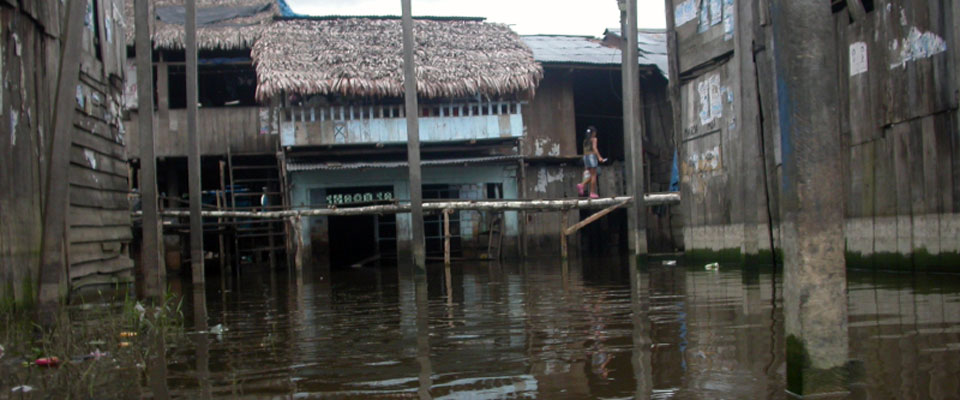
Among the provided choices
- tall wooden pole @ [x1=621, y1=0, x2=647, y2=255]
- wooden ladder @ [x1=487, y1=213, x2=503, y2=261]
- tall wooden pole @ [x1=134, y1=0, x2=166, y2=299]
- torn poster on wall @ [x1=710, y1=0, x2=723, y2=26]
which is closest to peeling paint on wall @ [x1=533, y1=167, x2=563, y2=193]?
wooden ladder @ [x1=487, y1=213, x2=503, y2=261]

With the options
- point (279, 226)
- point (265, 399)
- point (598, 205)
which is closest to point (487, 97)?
point (598, 205)

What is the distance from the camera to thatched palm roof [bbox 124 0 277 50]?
744 inches

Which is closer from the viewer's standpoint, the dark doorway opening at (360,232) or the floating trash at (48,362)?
the floating trash at (48,362)

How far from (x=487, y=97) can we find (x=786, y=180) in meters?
16.6

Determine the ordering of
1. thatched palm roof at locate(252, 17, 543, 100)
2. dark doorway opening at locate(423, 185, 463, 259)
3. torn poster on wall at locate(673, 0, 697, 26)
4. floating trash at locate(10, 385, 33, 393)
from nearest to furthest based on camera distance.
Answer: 1. floating trash at locate(10, 385, 33, 393)
2. torn poster on wall at locate(673, 0, 697, 26)
3. thatched palm roof at locate(252, 17, 543, 100)
4. dark doorway opening at locate(423, 185, 463, 259)

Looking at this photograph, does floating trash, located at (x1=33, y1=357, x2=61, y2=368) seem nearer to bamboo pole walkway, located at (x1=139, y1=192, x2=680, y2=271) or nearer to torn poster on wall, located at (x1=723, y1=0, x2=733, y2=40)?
torn poster on wall, located at (x1=723, y1=0, x2=733, y2=40)

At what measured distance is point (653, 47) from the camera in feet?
76.3

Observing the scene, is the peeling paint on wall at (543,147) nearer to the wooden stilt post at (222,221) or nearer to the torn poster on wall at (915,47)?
the wooden stilt post at (222,221)

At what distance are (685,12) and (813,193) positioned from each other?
10.9m

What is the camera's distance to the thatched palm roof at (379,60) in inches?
728

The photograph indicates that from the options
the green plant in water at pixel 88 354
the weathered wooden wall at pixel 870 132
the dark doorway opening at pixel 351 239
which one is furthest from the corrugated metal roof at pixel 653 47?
the green plant in water at pixel 88 354

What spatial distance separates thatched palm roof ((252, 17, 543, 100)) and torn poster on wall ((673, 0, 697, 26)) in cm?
590

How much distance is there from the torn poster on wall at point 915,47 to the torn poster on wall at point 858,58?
479 millimetres

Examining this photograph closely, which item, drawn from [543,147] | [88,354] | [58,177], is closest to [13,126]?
[58,177]
